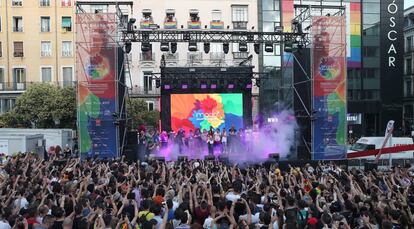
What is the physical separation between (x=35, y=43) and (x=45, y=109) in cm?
1130

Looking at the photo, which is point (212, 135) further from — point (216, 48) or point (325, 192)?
point (216, 48)

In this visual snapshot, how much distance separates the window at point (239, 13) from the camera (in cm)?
4431

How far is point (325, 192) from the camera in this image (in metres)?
8.61

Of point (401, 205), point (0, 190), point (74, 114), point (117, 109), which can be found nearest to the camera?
point (401, 205)

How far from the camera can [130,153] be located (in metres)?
19.4

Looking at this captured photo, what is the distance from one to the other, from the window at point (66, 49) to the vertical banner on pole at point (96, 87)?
2685 centimetres

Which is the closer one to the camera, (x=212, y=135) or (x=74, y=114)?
(x=212, y=135)

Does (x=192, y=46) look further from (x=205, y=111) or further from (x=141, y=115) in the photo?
(x=141, y=115)

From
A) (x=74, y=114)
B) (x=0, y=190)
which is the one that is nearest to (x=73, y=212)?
(x=0, y=190)

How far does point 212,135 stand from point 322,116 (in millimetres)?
5699

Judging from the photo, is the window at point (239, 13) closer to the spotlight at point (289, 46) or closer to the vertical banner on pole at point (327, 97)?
the spotlight at point (289, 46)

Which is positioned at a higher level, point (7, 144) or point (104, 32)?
point (104, 32)

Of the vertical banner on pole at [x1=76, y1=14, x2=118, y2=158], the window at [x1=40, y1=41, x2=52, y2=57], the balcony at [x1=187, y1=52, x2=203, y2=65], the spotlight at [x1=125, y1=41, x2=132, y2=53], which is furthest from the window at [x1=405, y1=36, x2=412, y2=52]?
the vertical banner on pole at [x1=76, y1=14, x2=118, y2=158]

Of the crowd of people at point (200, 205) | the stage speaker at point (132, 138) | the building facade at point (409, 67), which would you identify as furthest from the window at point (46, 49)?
the building facade at point (409, 67)
